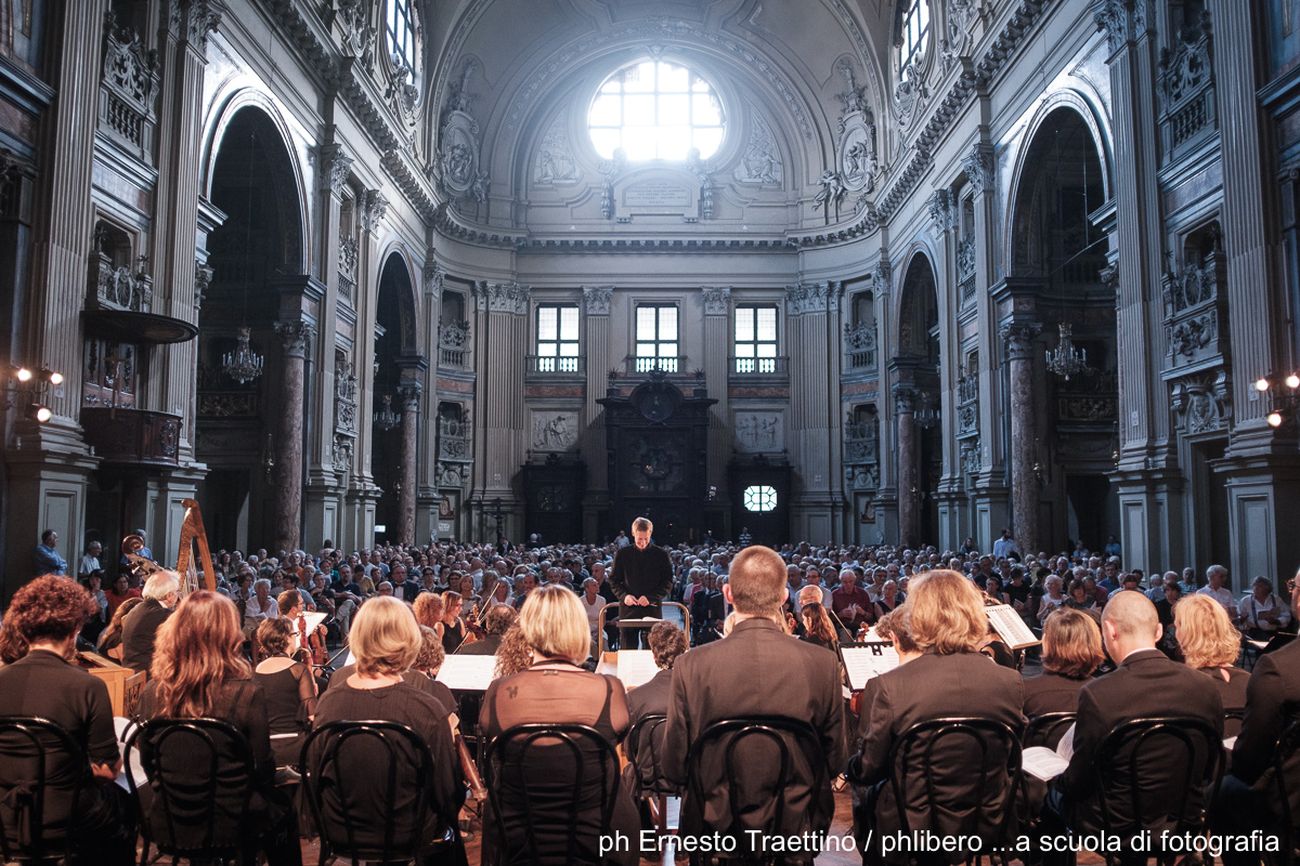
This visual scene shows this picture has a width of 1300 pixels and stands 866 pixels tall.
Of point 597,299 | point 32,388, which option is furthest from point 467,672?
point 597,299

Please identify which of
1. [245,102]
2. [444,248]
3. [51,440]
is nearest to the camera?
[51,440]

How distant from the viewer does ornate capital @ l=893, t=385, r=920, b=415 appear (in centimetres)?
3145

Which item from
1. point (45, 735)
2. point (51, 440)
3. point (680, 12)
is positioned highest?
point (680, 12)

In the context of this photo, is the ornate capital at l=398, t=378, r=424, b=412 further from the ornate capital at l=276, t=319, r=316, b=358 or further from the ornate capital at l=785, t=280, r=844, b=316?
the ornate capital at l=785, t=280, r=844, b=316

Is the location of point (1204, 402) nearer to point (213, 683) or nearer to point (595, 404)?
point (213, 683)

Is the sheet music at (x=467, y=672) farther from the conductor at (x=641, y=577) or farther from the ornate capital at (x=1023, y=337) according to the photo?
the ornate capital at (x=1023, y=337)

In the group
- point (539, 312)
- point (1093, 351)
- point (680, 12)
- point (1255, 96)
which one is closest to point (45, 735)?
point (1255, 96)

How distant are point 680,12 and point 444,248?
1232cm

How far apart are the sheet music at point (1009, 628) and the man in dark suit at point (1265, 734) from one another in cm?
197

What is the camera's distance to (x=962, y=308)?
2459 cm

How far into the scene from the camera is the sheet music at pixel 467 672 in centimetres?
586

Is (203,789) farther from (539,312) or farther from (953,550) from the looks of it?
(539,312)

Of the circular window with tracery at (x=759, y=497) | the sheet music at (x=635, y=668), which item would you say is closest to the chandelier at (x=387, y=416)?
the circular window with tracery at (x=759, y=497)

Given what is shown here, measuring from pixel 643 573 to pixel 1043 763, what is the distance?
6.11 m
